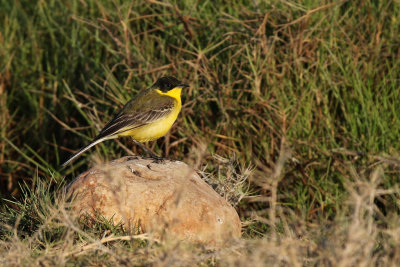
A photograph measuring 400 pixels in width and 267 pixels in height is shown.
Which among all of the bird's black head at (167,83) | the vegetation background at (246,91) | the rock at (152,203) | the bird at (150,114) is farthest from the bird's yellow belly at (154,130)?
the rock at (152,203)

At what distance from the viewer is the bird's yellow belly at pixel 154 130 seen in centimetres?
682

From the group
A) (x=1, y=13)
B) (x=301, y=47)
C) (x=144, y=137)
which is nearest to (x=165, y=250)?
(x=144, y=137)

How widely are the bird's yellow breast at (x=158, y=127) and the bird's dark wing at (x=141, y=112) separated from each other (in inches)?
1.9

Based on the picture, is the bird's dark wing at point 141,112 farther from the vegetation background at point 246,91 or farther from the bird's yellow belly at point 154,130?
the vegetation background at point 246,91

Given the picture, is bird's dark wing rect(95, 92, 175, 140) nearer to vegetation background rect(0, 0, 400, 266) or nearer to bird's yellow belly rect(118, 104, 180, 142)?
bird's yellow belly rect(118, 104, 180, 142)

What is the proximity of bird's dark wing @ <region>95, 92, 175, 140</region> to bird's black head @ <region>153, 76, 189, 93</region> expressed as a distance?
0.11m

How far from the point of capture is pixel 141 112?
7.07 meters

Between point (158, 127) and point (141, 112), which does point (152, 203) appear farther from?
point (141, 112)

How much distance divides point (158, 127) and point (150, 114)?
233 millimetres

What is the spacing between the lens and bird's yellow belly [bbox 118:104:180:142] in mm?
6820

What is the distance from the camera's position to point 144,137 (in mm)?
Answer: 6961

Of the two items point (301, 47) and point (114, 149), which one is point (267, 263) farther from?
point (114, 149)

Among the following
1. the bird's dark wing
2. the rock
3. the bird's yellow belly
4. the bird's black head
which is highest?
the rock

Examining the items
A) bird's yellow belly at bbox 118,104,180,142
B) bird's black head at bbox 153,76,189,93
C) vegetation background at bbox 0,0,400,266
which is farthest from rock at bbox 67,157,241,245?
bird's black head at bbox 153,76,189,93
